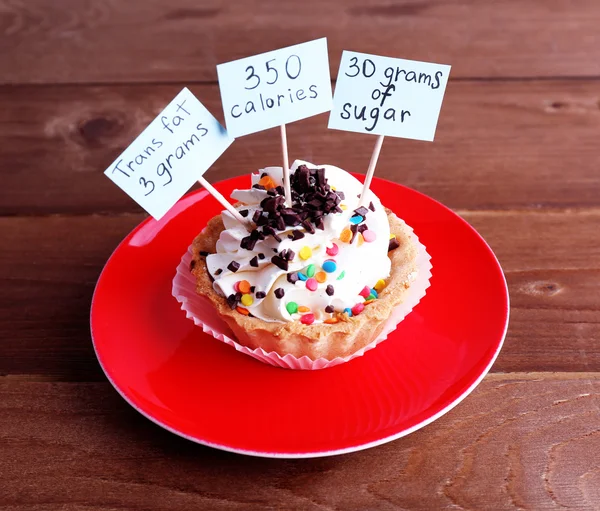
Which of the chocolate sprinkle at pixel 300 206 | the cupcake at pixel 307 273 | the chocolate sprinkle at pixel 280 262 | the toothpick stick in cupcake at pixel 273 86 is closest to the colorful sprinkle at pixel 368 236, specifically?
the cupcake at pixel 307 273

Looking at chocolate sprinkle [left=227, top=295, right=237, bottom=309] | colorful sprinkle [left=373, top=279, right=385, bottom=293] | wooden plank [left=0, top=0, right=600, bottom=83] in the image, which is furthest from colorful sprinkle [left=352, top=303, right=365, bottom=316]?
wooden plank [left=0, top=0, right=600, bottom=83]

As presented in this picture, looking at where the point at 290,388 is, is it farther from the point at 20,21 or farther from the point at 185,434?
the point at 20,21

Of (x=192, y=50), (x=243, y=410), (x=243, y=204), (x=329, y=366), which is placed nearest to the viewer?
(x=243, y=410)

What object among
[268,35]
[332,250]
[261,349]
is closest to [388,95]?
[332,250]

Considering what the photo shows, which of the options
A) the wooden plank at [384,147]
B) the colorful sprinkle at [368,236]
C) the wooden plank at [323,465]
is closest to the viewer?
the wooden plank at [323,465]

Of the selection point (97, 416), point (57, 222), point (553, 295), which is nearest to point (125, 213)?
point (57, 222)

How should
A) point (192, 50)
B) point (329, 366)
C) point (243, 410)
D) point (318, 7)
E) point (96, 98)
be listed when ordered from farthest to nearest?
1. point (318, 7)
2. point (192, 50)
3. point (96, 98)
4. point (329, 366)
5. point (243, 410)

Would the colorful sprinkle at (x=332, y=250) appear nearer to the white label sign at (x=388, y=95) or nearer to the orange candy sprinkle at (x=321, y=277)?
the orange candy sprinkle at (x=321, y=277)
